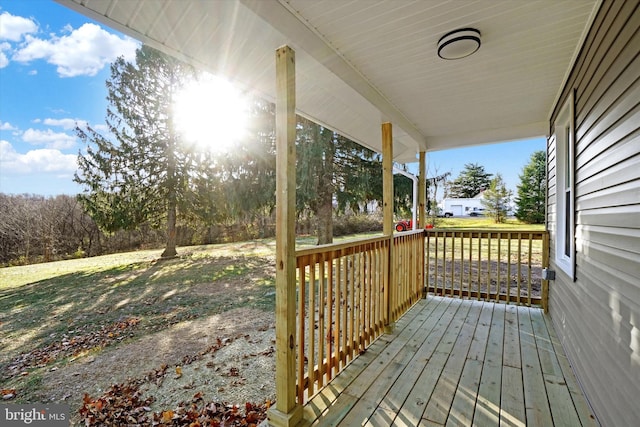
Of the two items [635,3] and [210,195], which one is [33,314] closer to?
[210,195]

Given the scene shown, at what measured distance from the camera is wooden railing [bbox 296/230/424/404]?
1942mm

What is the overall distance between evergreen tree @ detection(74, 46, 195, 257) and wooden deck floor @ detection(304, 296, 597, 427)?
8877mm

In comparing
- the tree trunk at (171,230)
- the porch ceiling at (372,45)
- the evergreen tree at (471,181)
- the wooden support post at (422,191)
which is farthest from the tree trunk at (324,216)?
the evergreen tree at (471,181)

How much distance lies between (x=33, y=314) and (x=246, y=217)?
5.92m

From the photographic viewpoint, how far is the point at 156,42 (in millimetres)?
1595

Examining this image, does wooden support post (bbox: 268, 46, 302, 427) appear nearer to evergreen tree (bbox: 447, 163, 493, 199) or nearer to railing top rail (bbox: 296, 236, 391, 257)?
railing top rail (bbox: 296, 236, 391, 257)

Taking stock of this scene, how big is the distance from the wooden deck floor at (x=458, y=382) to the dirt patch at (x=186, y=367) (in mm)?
783

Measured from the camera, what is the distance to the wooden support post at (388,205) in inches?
121

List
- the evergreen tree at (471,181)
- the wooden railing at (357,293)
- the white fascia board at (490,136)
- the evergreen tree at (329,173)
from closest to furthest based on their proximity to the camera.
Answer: the wooden railing at (357,293), the white fascia board at (490,136), the evergreen tree at (329,173), the evergreen tree at (471,181)

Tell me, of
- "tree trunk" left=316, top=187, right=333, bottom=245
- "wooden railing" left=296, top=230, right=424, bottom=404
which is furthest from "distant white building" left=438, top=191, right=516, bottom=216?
"wooden railing" left=296, top=230, right=424, bottom=404

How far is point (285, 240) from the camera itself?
5.47 ft

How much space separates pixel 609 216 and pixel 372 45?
1769 millimetres

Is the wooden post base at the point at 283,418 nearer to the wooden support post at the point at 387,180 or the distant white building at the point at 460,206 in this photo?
the wooden support post at the point at 387,180

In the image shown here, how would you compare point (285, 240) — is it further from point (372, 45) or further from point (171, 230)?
point (171, 230)
